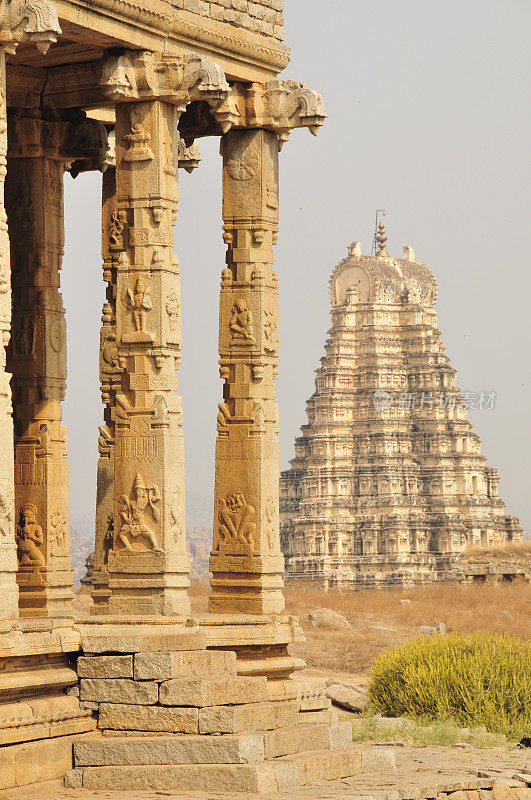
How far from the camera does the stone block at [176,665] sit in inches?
589

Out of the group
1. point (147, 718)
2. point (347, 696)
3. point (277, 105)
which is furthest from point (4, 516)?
point (347, 696)

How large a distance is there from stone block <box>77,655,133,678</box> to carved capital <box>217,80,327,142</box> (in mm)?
5398

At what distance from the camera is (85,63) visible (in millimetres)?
17531

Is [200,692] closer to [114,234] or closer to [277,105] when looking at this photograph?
[114,234]

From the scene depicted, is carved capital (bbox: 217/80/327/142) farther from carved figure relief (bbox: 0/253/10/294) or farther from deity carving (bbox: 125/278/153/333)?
carved figure relief (bbox: 0/253/10/294)

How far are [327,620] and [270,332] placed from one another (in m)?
18.4

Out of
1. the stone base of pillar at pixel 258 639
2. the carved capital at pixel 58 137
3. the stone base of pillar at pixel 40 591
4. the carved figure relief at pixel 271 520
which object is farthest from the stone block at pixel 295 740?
the carved capital at pixel 58 137

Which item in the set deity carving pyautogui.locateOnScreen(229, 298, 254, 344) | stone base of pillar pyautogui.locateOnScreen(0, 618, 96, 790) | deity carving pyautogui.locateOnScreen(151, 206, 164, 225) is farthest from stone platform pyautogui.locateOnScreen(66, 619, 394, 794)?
deity carving pyautogui.locateOnScreen(151, 206, 164, 225)

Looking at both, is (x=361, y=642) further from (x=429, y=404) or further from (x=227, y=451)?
(x=429, y=404)

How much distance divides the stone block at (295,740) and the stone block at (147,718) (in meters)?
0.67

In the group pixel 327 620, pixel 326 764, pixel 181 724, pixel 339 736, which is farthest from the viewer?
pixel 327 620

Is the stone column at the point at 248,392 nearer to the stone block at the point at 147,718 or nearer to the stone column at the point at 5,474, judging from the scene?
the stone block at the point at 147,718

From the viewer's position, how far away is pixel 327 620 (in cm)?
3559

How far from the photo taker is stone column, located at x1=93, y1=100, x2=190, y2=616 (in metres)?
16.0
